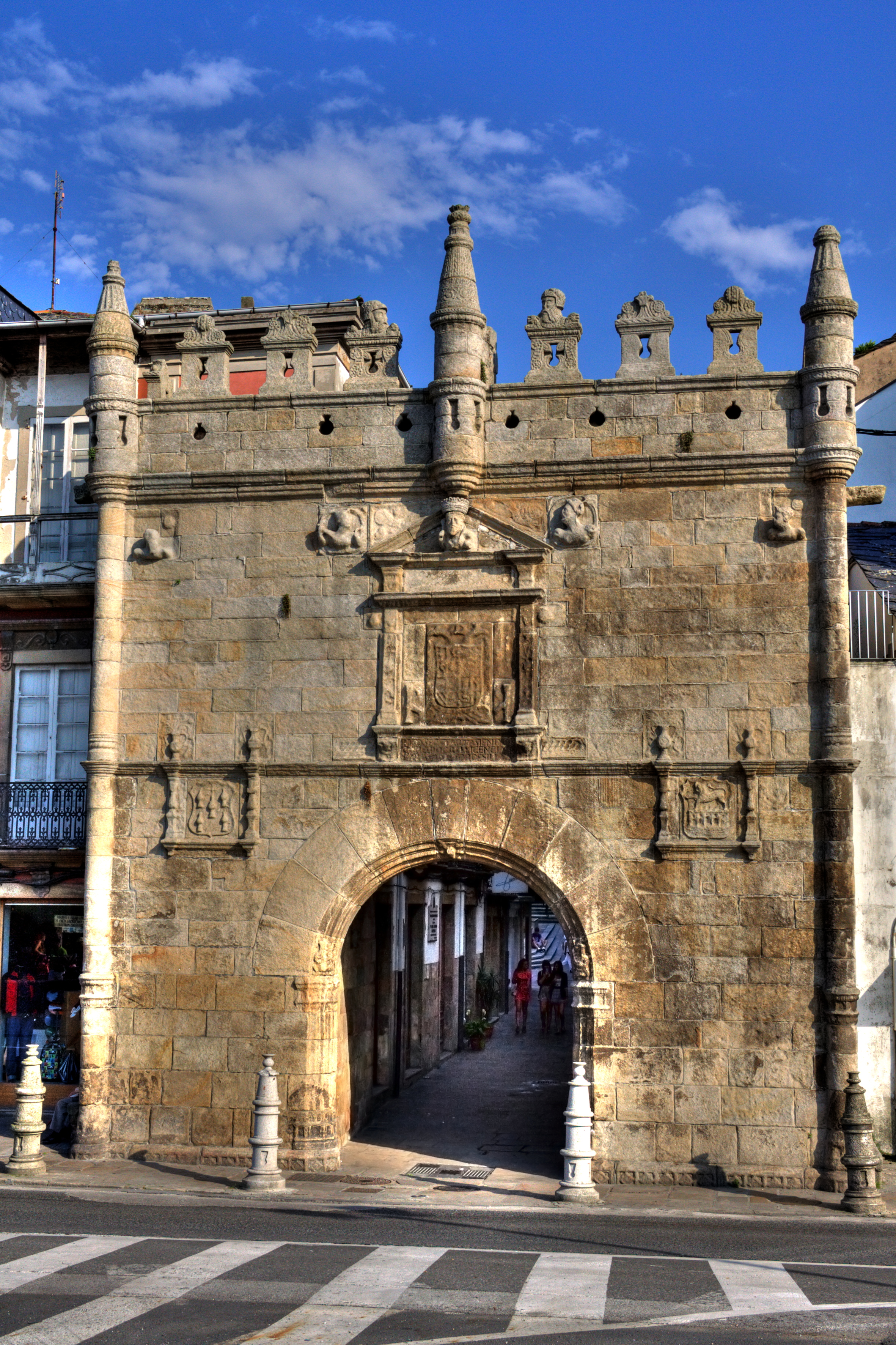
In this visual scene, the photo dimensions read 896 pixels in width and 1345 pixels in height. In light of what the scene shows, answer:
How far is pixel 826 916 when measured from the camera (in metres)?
12.6

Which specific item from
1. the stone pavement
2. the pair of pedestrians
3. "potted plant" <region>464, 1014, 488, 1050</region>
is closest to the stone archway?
the stone pavement

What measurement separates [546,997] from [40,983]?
12.6m

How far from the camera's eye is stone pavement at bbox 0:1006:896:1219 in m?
11.6

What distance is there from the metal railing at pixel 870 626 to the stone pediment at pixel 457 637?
11.6 feet

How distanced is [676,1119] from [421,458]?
671 centimetres

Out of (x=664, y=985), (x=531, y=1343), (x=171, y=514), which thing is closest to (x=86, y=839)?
(x=171, y=514)

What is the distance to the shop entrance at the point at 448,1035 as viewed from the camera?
14.9 metres

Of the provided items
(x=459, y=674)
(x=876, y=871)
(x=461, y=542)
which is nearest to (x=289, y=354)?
(x=461, y=542)

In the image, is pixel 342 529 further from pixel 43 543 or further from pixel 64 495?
pixel 64 495

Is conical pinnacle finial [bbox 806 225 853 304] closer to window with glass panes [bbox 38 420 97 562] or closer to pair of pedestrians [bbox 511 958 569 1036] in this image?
window with glass panes [bbox 38 420 97 562]

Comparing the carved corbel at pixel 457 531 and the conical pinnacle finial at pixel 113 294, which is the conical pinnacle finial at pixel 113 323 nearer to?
the conical pinnacle finial at pixel 113 294

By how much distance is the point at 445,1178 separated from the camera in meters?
12.8

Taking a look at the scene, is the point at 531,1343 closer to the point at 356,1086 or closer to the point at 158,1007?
the point at 158,1007

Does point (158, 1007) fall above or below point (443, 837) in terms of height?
below
